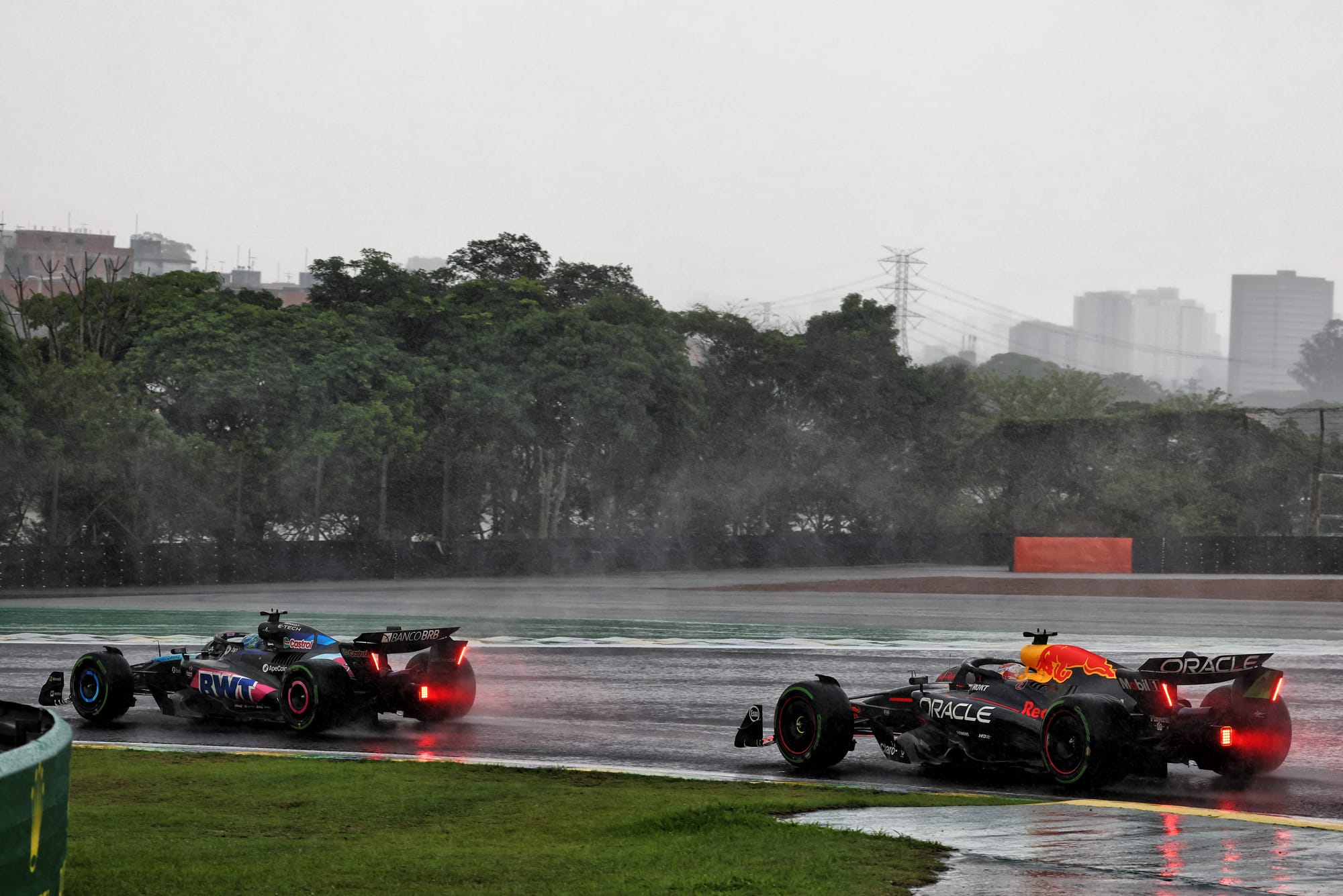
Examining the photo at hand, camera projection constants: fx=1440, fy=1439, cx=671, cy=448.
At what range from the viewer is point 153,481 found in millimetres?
41781

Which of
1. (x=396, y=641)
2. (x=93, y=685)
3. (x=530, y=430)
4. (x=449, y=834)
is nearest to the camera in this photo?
(x=449, y=834)

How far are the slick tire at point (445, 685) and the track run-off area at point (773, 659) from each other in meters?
0.19

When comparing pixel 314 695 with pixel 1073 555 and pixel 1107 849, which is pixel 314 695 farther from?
pixel 1073 555

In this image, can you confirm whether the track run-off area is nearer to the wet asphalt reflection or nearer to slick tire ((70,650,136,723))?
the wet asphalt reflection

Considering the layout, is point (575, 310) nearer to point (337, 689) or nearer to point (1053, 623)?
point (1053, 623)

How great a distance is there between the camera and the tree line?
139 ft

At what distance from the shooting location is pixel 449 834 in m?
9.24

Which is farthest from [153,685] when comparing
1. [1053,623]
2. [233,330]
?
[233,330]

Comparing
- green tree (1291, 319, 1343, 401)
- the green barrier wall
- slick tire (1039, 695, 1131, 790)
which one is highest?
green tree (1291, 319, 1343, 401)

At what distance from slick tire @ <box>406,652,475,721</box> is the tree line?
93.9ft

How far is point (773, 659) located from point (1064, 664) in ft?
35.1

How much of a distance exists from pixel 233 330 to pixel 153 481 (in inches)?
332

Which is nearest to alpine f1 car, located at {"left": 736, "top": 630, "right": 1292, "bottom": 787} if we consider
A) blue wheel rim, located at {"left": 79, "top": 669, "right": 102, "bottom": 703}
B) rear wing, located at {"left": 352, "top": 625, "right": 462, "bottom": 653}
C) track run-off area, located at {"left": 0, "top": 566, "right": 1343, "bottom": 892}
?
track run-off area, located at {"left": 0, "top": 566, "right": 1343, "bottom": 892}

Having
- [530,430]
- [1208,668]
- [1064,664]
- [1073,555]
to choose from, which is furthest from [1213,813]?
[530,430]
